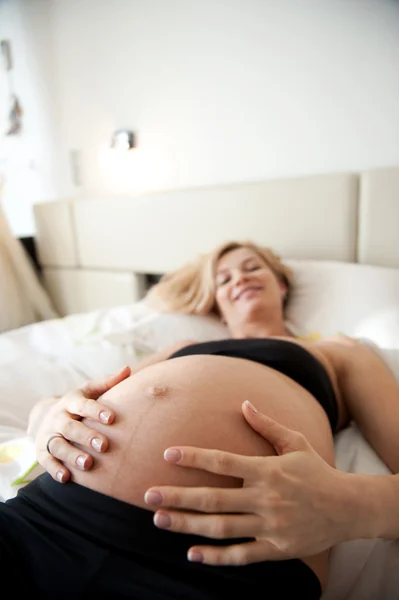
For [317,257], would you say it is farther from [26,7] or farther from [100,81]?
[26,7]

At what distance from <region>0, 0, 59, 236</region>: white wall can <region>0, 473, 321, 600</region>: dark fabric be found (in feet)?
7.25

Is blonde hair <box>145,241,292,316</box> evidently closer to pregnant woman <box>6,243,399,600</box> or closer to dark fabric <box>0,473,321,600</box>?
pregnant woman <box>6,243,399,600</box>

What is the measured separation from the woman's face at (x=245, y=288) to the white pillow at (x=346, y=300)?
0.30 feet

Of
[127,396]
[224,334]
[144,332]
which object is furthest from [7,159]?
[127,396]

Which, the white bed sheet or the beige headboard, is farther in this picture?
the beige headboard

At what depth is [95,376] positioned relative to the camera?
45.4 inches

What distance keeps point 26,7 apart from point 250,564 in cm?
→ 284

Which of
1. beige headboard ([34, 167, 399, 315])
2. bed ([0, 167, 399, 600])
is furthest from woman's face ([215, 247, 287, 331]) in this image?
beige headboard ([34, 167, 399, 315])

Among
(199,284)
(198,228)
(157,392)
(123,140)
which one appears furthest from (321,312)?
(123,140)

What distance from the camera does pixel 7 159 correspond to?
256cm

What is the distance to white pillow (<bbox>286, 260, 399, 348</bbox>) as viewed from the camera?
110cm

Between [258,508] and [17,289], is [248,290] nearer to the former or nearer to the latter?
[258,508]

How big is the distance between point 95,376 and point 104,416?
55 centimetres

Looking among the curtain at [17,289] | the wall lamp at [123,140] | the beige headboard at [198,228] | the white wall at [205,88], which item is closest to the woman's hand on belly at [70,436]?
the beige headboard at [198,228]
